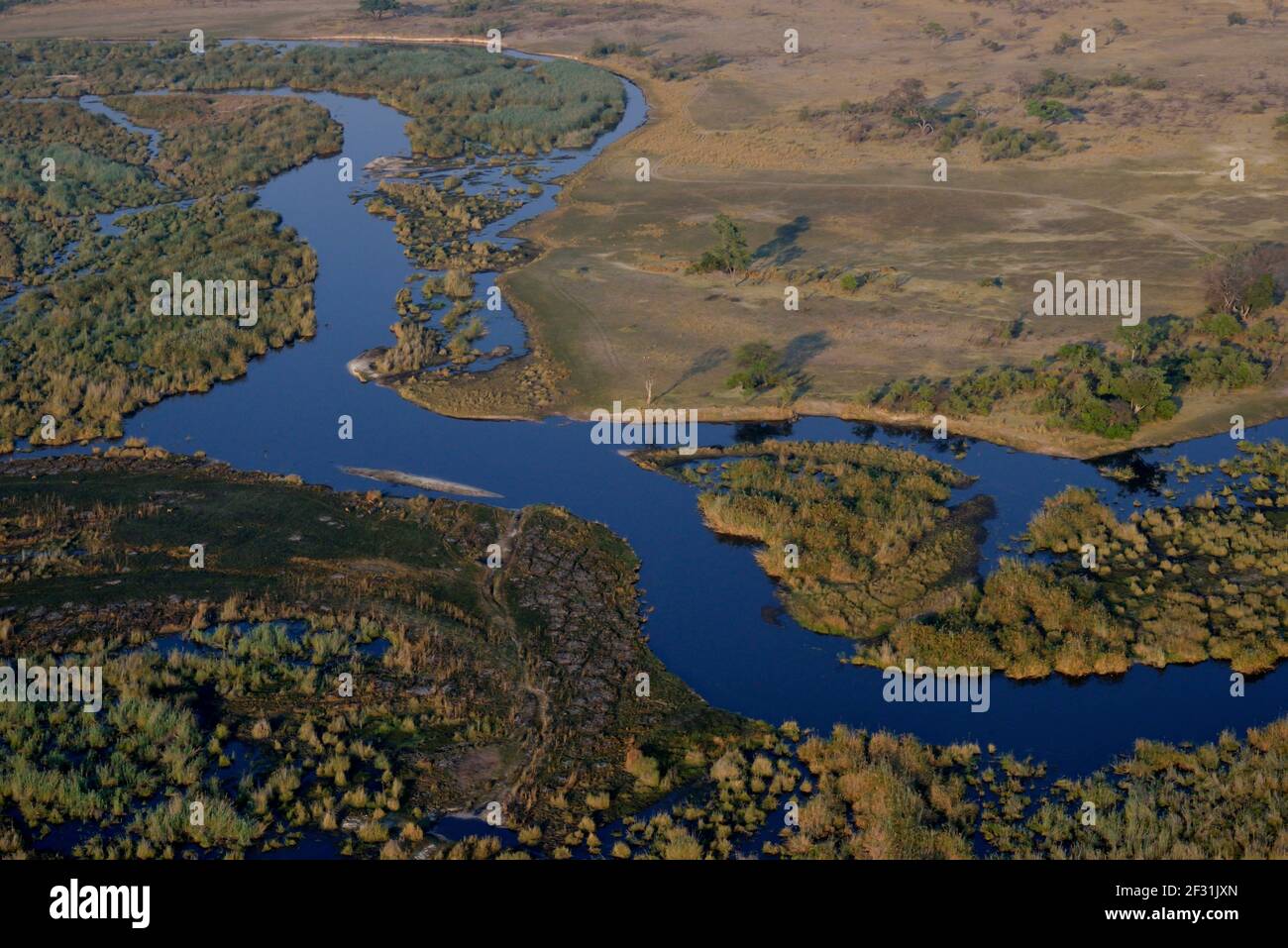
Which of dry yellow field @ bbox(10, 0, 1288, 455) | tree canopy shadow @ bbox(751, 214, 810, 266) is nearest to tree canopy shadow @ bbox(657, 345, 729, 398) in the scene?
dry yellow field @ bbox(10, 0, 1288, 455)

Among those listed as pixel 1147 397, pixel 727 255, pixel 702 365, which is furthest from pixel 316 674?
pixel 727 255

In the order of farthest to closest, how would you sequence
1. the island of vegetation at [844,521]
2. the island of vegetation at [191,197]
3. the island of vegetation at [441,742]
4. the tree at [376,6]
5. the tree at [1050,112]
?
1. the tree at [376,6]
2. the tree at [1050,112]
3. the island of vegetation at [191,197]
4. the island of vegetation at [844,521]
5. the island of vegetation at [441,742]

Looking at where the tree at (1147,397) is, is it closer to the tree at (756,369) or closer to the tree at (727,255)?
the tree at (756,369)

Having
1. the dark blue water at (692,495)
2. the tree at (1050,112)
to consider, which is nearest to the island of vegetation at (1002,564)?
the dark blue water at (692,495)

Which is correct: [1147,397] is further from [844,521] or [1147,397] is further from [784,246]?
[784,246]

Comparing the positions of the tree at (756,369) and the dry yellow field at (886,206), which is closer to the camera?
the tree at (756,369)

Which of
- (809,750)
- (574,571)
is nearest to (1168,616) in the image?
(809,750)

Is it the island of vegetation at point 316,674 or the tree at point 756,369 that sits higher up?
the tree at point 756,369

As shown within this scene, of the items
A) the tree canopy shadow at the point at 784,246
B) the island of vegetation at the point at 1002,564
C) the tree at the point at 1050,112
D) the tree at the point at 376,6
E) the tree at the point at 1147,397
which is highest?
the tree at the point at 376,6

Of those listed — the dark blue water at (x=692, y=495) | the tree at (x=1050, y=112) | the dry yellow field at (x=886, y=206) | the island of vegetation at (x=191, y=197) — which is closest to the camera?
the dark blue water at (x=692, y=495)
